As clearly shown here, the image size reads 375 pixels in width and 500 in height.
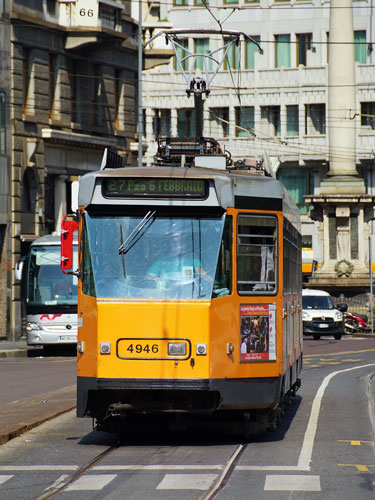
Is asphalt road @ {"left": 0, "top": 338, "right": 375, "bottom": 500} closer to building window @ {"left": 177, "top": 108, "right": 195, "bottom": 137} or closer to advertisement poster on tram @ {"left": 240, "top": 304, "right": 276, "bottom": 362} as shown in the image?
advertisement poster on tram @ {"left": 240, "top": 304, "right": 276, "bottom": 362}

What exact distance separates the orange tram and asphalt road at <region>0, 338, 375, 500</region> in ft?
1.64

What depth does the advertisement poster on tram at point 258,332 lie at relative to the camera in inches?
566

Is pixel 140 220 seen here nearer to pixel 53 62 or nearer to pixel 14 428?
pixel 14 428

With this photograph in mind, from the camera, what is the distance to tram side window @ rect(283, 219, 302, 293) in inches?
623

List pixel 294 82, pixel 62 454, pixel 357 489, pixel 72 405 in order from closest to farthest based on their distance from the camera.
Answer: pixel 357 489, pixel 62 454, pixel 72 405, pixel 294 82

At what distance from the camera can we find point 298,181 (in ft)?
268

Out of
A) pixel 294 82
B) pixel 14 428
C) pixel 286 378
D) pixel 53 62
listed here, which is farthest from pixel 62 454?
pixel 294 82

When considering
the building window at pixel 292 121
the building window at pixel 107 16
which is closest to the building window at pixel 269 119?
the building window at pixel 292 121

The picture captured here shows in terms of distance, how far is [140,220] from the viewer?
14.4 m

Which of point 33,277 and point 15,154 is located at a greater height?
point 15,154

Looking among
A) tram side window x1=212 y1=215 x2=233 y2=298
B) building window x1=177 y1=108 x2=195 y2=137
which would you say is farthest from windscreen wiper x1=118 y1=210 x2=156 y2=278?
building window x1=177 y1=108 x2=195 y2=137

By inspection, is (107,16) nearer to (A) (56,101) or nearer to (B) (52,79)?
(B) (52,79)

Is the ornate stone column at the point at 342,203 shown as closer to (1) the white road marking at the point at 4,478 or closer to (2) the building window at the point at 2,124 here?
(2) the building window at the point at 2,124

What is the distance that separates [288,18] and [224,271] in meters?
67.4
